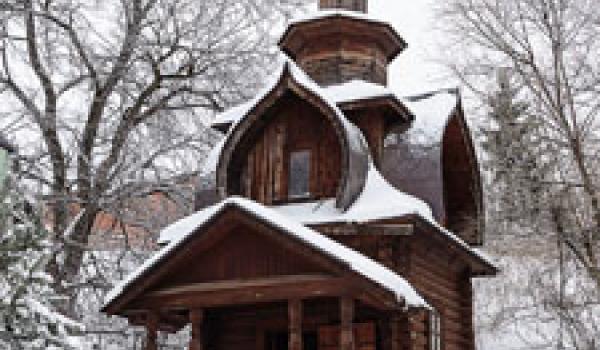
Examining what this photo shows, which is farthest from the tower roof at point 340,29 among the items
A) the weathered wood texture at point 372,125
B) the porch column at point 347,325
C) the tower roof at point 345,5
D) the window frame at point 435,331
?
the porch column at point 347,325

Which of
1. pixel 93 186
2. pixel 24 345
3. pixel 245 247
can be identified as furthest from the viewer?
pixel 93 186

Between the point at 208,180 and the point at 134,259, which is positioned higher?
the point at 208,180

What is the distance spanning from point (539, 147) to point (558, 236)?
6.76 feet

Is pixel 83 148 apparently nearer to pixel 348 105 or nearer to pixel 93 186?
pixel 93 186

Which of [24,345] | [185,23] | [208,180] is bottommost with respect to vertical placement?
[24,345]

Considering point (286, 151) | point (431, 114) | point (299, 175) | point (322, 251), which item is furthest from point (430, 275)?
point (322, 251)

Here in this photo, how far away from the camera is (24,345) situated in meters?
9.16

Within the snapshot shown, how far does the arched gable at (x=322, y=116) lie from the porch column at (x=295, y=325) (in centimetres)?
230

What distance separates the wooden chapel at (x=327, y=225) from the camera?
10.8 meters

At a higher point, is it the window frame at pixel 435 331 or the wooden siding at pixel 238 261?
the wooden siding at pixel 238 261

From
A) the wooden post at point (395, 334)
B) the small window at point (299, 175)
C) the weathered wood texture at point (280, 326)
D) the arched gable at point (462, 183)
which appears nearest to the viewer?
the wooden post at point (395, 334)

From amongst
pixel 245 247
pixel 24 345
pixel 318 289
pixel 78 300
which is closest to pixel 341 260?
pixel 318 289

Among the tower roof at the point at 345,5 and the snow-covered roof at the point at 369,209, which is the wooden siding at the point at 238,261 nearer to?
the snow-covered roof at the point at 369,209

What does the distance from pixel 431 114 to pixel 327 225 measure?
141 inches
